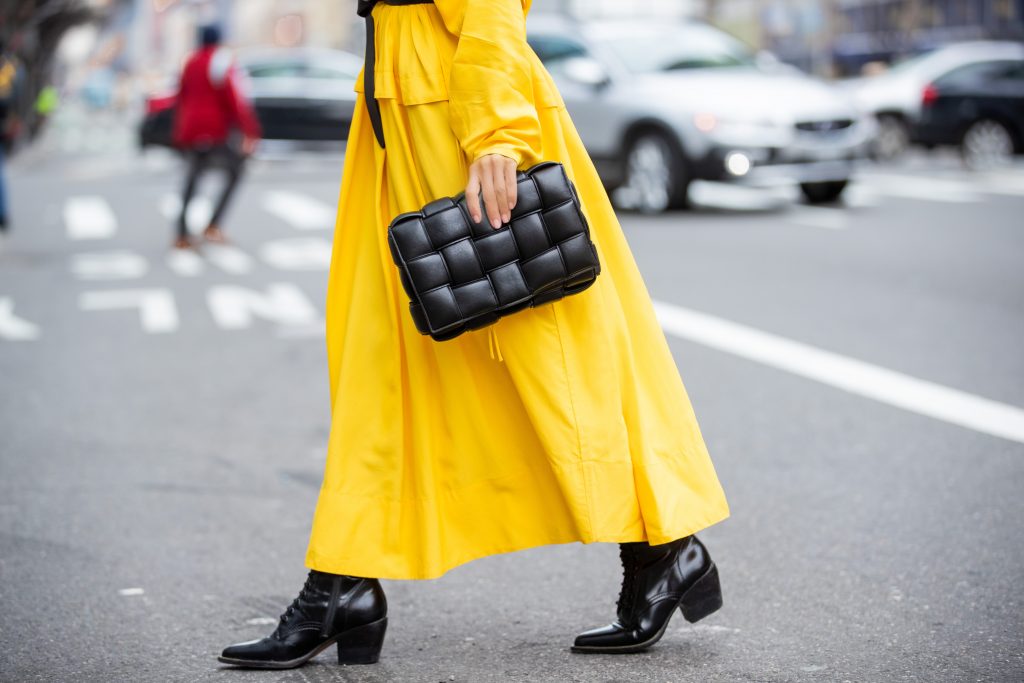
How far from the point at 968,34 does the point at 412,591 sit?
111 feet

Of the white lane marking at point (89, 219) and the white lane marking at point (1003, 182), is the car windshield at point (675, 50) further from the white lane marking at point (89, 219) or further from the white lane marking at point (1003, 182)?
the white lane marking at point (89, 219)

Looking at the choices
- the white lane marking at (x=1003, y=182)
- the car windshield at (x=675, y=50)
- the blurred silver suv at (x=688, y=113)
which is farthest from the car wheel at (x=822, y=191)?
the white lane marking at (x=1003, y=182)

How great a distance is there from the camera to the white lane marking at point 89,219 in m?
13.2

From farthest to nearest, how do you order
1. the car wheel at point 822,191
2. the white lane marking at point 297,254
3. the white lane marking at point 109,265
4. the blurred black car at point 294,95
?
1. the blurred black car at point 294,95
2. the car wheel at point 822,191
3. the white lane marking at point 297,254
4. the white lane marking at point 109,265

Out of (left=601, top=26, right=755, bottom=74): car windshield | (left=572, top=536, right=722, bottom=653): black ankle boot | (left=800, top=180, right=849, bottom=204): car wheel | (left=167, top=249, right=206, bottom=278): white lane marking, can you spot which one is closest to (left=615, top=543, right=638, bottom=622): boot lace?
(left=572, top=536, right=722, bottom=653): black ankle boot

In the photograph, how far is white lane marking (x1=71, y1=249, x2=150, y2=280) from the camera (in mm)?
10293

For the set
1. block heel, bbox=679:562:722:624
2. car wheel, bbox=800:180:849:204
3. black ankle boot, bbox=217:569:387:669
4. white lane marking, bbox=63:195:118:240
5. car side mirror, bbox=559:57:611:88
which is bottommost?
car wheel, bbox=800:180:849:204

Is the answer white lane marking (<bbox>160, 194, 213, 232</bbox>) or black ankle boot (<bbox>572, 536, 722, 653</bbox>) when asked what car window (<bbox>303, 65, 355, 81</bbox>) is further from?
black ankle boot (<bbox>572, 536, 722, 653</bbox>)

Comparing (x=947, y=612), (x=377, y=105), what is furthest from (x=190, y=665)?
(x=947, y=612)

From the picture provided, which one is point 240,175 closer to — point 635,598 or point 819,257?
point 819,257

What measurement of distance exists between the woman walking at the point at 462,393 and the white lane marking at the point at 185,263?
24.3 feet

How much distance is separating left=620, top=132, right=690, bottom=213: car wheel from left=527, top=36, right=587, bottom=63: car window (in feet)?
4.15

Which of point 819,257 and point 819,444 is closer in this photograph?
point 819,444

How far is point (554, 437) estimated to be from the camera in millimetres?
2938
